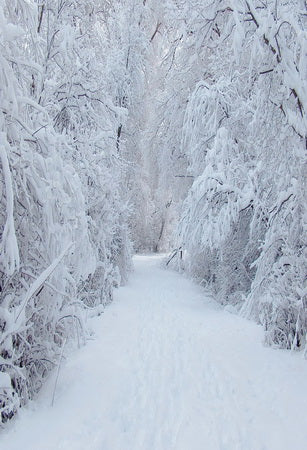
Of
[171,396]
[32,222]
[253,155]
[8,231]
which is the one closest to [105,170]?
[253,155]

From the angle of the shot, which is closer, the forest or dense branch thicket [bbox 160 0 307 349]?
the forest

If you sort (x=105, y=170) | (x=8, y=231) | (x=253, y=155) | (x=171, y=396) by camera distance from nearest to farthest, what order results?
1. (x=8, y=231)
2. (x=171, y=396)
3. (x=105, y=170)
4. (x=253, y=155)

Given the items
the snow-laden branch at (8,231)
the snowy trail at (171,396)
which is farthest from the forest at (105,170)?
the snowy trail at (171,396)

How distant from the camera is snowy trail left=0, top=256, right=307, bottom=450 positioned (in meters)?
3.47

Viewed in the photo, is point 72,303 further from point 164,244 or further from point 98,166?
point 164,244

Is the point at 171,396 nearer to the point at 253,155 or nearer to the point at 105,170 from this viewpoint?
the point at 105,170

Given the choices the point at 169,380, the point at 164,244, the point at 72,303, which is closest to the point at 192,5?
the point at 72,303

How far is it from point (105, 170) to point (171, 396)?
18.3 ft

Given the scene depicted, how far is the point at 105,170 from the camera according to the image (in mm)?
8977

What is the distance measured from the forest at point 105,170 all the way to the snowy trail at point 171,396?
13.5 inches

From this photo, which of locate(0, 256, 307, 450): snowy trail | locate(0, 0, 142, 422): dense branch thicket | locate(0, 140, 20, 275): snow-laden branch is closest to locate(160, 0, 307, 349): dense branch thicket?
locate(0, 256, 307, 450): snowy trail

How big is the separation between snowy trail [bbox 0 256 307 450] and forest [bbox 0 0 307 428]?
344mm

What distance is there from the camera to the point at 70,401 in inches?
161

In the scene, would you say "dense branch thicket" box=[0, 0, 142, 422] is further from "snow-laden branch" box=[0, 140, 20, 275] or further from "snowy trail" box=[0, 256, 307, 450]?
"snowy trail" box=[0, 256, 307, 450]
